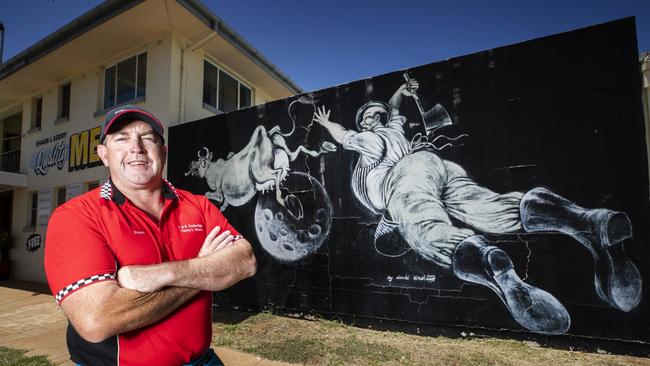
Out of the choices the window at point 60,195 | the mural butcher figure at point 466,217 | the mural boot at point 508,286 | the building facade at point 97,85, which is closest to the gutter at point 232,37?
the building facade at point 97,85

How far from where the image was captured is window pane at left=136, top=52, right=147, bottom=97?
8062 mm

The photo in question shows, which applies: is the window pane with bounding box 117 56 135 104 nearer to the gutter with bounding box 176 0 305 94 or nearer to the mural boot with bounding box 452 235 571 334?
the gutter with bounding box 176 0 305 94

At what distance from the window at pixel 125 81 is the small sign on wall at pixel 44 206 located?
3.14m

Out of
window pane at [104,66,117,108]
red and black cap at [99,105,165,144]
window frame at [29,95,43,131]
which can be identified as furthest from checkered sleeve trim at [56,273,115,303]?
window frame at [29,95,43,131]

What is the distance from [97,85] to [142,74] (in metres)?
1.56

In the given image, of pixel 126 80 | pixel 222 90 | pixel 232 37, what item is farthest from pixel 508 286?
pixel 126 80

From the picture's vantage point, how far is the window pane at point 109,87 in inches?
344

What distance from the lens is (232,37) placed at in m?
7.98

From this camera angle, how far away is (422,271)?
452 cm

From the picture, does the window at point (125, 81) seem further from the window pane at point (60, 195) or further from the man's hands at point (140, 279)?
the man's hands at point (140, 279)

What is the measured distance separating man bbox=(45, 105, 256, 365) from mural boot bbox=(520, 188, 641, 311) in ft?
11.4

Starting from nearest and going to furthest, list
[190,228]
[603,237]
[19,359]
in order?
1. [190,228]
2. [603,237]
3. [19,359]

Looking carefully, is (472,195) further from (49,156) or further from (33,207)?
(33,207)

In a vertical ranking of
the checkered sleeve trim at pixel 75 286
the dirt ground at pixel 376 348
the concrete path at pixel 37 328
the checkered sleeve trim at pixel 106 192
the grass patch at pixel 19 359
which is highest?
the checkered sleeve trim at pixel 106 192
